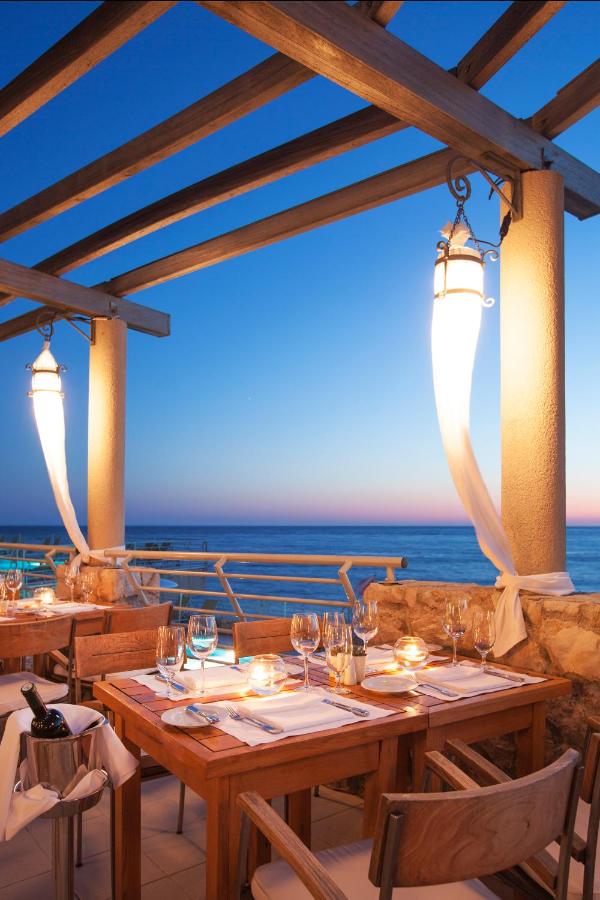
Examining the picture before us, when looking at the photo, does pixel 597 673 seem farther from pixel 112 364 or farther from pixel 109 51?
pixel 112 364

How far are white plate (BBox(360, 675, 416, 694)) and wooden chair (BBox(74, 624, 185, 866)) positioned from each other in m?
0.93

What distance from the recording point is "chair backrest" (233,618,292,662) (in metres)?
3.07

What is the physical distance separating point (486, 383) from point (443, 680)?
595 inches

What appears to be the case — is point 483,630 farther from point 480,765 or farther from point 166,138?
point 166,138

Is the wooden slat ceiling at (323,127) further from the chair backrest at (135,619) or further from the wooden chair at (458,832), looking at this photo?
the chair backrest at (135,619)

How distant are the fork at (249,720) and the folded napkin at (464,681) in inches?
24.4

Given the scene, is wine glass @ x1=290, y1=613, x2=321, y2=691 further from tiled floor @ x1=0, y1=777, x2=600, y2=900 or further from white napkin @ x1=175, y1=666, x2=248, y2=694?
tiled floor @ x1=0, y1=777, x2=600, y2=900

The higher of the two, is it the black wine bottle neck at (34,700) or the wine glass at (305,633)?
the wine glass at (305,633)

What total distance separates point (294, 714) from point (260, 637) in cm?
117

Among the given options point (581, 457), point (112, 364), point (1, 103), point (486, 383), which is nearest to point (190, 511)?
point (486, 383)

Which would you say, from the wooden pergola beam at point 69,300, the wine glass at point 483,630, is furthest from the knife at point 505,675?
the wooden pergola beam at point 69,300

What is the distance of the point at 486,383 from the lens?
1684 cm

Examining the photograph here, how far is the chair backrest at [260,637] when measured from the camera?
3.07 metres

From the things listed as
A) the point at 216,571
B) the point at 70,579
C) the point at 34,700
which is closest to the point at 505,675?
the point at 34,700
